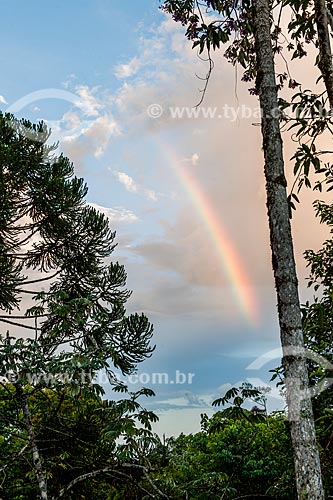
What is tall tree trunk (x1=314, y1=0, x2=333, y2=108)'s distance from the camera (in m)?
3.60

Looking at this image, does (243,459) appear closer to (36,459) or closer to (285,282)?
(36,459)

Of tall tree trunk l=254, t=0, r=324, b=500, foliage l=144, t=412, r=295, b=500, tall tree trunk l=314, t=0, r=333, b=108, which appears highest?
tall tree trunk l=314, t=0, r=333, b=108

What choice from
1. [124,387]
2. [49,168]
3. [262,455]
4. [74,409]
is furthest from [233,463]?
[49,168]

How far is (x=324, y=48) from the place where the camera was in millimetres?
3641

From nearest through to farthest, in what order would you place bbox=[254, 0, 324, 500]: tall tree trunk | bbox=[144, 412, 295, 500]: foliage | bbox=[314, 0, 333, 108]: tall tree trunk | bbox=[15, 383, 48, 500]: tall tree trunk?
bbox=[254, 0, 324, 500]: tall tree trunk
bbox=[314, 0, 333, 108]: tall tree trunk
bbox=[15, 383, 48, 500]: tall tree trunk
bbox=[144, 412, 295, 500]: foliage

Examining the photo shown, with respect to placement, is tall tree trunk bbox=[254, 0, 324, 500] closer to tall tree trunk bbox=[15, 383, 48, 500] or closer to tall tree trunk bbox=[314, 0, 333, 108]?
tall tree trunk bbox=[314, 0, 333, 108]

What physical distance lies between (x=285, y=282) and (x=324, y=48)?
1901mm

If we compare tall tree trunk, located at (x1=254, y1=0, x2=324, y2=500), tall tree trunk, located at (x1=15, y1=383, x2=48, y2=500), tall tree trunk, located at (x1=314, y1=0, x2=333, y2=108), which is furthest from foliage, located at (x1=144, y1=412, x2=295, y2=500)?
tall tree trunk, located at (x1=314, y1=0, x2=333, y2=108)

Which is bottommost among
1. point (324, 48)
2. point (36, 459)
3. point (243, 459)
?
point (243, 459)

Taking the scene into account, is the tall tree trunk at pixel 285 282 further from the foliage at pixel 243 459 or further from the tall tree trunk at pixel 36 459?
the foliage at pixel 243 459

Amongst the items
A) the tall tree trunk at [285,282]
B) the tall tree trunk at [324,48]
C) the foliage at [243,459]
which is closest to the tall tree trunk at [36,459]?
the tall tree trunk at [285,282]

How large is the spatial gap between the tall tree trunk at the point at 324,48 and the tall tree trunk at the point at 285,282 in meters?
0.50

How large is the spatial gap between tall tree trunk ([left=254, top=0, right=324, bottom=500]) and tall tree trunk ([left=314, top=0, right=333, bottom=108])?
0.50 m

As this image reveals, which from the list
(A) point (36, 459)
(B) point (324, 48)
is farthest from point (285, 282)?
(A) point (36, 459)
